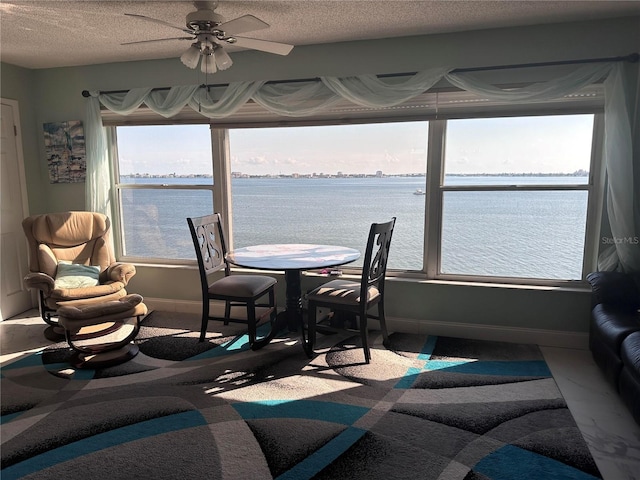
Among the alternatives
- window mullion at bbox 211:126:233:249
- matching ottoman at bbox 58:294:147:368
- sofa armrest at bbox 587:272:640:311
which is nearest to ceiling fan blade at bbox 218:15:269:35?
window mullion at bbox 211:126:233:249

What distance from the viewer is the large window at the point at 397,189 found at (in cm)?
331

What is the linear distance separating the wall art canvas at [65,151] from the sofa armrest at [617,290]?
452cm

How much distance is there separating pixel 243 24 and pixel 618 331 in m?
2.73

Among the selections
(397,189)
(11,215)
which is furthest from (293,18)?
(11,215)

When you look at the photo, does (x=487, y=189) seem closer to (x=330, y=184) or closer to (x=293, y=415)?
(x=330, y=184)

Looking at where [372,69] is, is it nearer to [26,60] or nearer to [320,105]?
[320,105]

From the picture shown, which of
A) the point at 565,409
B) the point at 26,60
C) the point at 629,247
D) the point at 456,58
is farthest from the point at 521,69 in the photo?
the point at 26,60

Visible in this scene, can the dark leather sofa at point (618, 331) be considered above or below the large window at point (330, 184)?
below

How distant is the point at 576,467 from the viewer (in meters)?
1.91

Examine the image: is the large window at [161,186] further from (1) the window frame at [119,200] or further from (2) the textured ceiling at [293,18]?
(2) the textured ceiling at [293,18]

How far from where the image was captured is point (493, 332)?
11.1 ft

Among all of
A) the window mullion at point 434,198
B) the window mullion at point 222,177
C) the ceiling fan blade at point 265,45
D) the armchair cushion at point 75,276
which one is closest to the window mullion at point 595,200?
the window mullion at point 434,198

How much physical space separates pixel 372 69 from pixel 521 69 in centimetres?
110

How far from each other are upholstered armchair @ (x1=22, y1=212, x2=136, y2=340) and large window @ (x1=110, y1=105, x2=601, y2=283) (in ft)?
1.56
